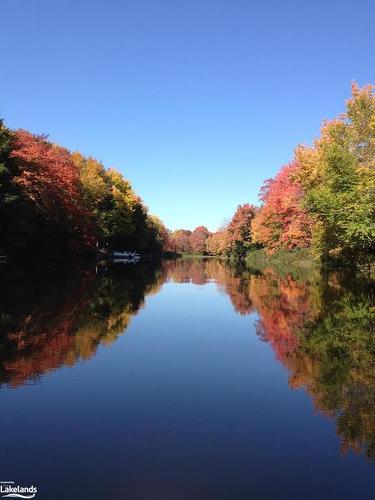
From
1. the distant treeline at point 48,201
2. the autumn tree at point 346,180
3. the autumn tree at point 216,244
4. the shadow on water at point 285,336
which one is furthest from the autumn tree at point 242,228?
the shadow on water at point 285,336

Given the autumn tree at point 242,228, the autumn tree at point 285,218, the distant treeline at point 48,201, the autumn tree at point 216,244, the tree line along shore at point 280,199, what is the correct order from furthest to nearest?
the autumn tree at point 216,244 < the autumn tree at point 242,228 < the autumn tree at point 285,218 < the distant treeline at point 48,201 < the tree line along shore at point 280,199

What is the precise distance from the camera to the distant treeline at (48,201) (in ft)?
125

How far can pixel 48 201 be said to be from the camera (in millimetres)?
43281

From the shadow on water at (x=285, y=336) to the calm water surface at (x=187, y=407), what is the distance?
0.05 meters

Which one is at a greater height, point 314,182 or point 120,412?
point 314,182

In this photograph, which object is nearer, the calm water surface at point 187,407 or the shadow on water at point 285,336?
the calm water surface at point 187,407

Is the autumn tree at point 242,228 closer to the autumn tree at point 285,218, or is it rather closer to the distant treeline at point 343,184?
the autumn tree at point 285,218

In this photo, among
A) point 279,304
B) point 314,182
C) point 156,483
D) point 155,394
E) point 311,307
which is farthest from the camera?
→ point 314,182

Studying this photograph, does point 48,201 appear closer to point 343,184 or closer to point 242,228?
point 343,184

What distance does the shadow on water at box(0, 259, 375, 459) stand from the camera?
7781 millimetres

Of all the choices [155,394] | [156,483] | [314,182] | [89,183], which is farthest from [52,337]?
[89,183]

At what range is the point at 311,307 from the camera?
1833 centimetres

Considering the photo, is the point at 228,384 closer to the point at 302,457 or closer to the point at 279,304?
the point at 302,457

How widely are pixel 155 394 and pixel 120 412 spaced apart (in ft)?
3.45
